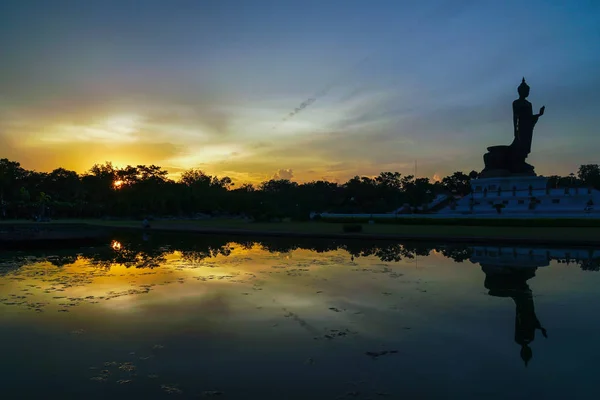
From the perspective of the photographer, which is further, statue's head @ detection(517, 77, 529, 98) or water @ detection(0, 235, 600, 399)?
statue's head @ detection(517, 77, 529, 98)

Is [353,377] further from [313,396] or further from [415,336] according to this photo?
[415,336]

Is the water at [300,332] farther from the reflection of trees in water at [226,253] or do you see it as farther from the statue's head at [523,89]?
the statue's head at [523,89]

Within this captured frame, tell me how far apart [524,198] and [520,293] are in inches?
1478

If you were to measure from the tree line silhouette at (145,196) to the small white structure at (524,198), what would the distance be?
14051 mm

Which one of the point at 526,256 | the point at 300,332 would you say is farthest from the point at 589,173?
the point at 300,332

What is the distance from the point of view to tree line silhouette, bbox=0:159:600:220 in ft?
228

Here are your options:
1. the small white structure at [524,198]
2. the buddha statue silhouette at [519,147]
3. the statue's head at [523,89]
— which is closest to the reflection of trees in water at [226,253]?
the small white structure at [524,198]

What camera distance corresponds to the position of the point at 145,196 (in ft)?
243

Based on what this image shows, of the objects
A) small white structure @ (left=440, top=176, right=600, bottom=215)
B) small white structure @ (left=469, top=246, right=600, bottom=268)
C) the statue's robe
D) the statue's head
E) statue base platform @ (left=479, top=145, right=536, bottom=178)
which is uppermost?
the statue's head

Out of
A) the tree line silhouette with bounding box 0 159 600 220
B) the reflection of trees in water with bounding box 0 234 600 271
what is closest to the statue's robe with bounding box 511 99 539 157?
the tree line silhouette with bounding box 0 159 600 220

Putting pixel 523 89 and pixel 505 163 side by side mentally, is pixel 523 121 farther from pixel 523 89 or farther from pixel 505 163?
pixel 505 163

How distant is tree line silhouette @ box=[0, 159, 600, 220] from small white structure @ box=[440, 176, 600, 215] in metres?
14.1

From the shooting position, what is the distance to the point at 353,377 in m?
5.97

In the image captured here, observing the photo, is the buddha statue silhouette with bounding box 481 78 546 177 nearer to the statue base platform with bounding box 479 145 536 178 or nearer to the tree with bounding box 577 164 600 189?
the statue base platform with bounding box 479 145 536 178
